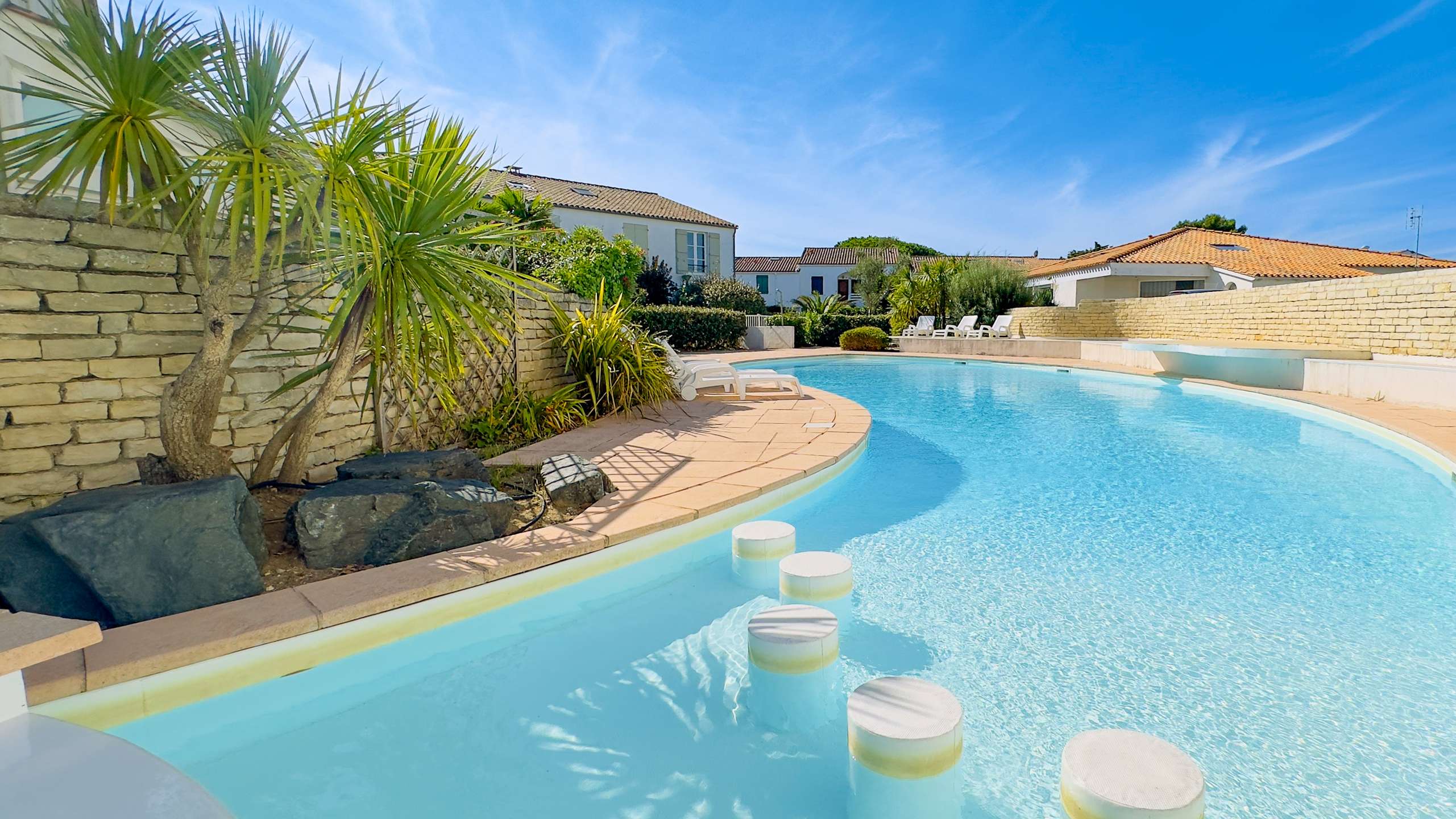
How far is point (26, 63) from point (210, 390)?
11.4 ft

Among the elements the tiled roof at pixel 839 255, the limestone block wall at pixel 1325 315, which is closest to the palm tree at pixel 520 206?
the limestone block wall at pixel 1325 315

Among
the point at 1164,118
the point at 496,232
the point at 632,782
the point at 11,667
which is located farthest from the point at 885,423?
the point at 1164,118

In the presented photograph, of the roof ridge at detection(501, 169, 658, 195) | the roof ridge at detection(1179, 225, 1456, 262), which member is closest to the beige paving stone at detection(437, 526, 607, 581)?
the roof ridge at detection(501, 169, 658, 195)

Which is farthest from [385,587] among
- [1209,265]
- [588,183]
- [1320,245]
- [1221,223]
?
[1221,223]

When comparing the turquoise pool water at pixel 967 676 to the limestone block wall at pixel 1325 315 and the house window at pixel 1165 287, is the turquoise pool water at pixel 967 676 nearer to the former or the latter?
the limestone block wall at pixel 1325 315

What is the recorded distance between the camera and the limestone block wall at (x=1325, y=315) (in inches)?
355

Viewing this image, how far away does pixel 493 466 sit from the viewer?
4.66 meters

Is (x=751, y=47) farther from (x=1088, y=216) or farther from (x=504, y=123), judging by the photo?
(x=1088, y=216)

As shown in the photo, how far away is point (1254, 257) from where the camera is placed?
74.3ft

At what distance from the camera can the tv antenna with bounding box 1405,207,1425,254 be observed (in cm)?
3622

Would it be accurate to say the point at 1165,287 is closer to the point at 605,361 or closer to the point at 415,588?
the point at 605,361

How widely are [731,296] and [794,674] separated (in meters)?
20.6

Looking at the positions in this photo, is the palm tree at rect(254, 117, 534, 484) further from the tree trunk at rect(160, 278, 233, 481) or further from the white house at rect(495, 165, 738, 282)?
the white house at rect(495, 165, 738, 282)

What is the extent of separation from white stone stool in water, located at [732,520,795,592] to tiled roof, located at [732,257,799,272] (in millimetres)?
36357
